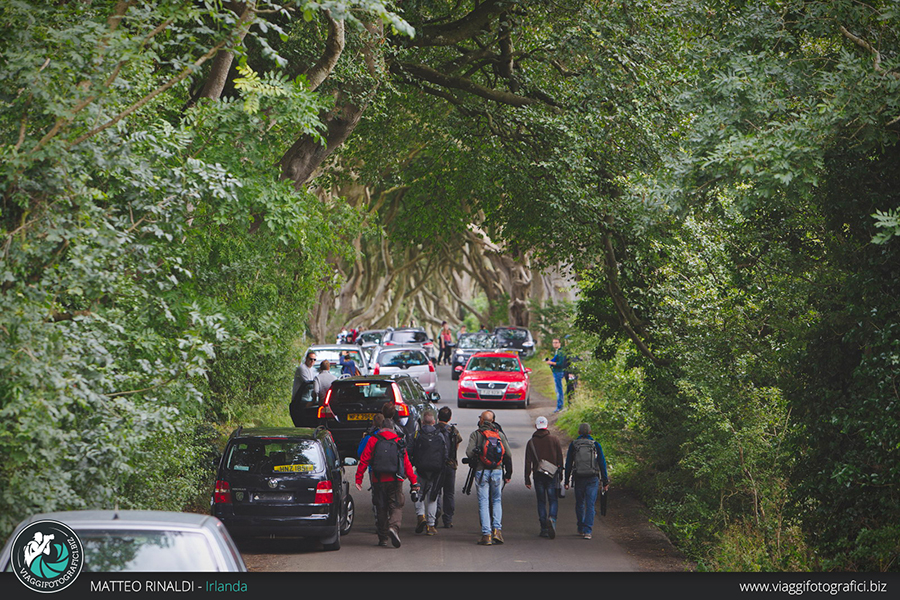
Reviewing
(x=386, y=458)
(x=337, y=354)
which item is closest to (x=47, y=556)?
(x=386, y=458)

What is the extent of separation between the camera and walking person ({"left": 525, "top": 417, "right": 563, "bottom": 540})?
40.8ft

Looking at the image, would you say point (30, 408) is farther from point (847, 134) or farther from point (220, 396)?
point (220, 396)

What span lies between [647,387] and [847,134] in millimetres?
7514

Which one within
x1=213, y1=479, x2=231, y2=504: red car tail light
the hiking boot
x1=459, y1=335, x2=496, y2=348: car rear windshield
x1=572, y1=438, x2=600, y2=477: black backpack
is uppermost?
x1=459, y1=335, x2=496, y2=348: car rear windshield

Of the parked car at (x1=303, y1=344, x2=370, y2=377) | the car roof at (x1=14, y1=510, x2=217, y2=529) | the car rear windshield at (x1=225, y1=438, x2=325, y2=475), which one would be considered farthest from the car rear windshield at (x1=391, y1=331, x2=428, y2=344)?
the car roof at (x1=14, y1=510, x2=217, y2=529)

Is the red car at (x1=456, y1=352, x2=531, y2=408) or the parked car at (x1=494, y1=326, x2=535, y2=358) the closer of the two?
the red car at (x1=456, y1=352, x2=531, y2=408)

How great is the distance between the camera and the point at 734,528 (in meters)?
11.1

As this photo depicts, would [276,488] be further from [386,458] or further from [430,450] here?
[430,450]

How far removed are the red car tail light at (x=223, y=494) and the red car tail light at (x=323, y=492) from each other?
1073mm

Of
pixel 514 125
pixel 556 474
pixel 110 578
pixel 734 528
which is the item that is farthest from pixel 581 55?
pixel 110 578

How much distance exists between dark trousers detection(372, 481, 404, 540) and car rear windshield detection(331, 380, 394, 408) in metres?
5.22

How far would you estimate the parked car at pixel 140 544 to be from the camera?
5352 mm

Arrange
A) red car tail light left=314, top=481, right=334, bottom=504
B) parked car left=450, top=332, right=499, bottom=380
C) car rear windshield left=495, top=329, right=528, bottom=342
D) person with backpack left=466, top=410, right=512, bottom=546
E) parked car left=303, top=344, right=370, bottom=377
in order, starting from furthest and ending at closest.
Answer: car rear windshield left=495, top=329, right=528, bottom=342, parked car left=450, top=332, right=499, bottom=380, parked car left=303, top=344, right=370, bottom=377, person with backpack left=466, top=410, right=512, bottom=546, red car tail light left=314, top=481, right=334, bottom=504

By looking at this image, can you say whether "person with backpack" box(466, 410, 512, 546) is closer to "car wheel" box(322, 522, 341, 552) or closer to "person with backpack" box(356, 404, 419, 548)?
"person with backpack" box(356, 404, 419, 548)
